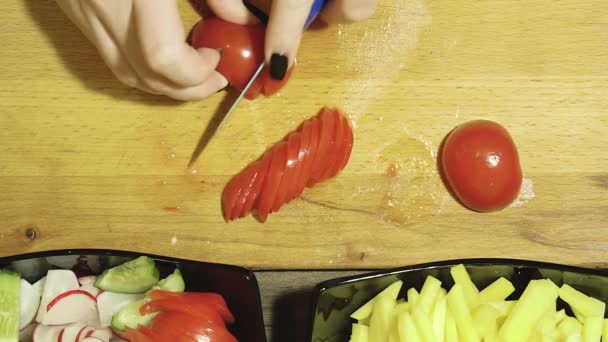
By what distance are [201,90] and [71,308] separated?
2.18 ft

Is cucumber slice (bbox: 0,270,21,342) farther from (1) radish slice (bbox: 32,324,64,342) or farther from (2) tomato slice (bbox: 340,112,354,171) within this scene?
(2) tomato slice (bbox: 340,112,354,171)

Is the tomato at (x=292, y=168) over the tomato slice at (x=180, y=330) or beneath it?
over

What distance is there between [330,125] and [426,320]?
1.88ft

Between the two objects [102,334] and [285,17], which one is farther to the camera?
[102,334]

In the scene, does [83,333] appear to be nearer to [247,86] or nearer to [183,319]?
[183,319]

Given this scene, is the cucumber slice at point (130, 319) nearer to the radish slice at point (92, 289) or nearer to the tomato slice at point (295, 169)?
the radish slice at point (92, 289)

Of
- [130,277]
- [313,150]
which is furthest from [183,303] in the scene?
[313,150]

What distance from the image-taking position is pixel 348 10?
6.40 feet

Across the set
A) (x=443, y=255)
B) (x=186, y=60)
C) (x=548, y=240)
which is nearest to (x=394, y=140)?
(x=443, y=255)

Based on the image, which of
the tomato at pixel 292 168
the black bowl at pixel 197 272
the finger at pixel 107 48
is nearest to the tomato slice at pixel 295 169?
the tomato at pixel 292 168

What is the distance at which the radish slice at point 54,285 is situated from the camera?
1942 millimetres

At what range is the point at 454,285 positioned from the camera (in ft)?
6.22

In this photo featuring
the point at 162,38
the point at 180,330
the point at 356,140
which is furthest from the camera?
the point at 356,140

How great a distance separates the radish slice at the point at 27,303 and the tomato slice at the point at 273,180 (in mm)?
641
